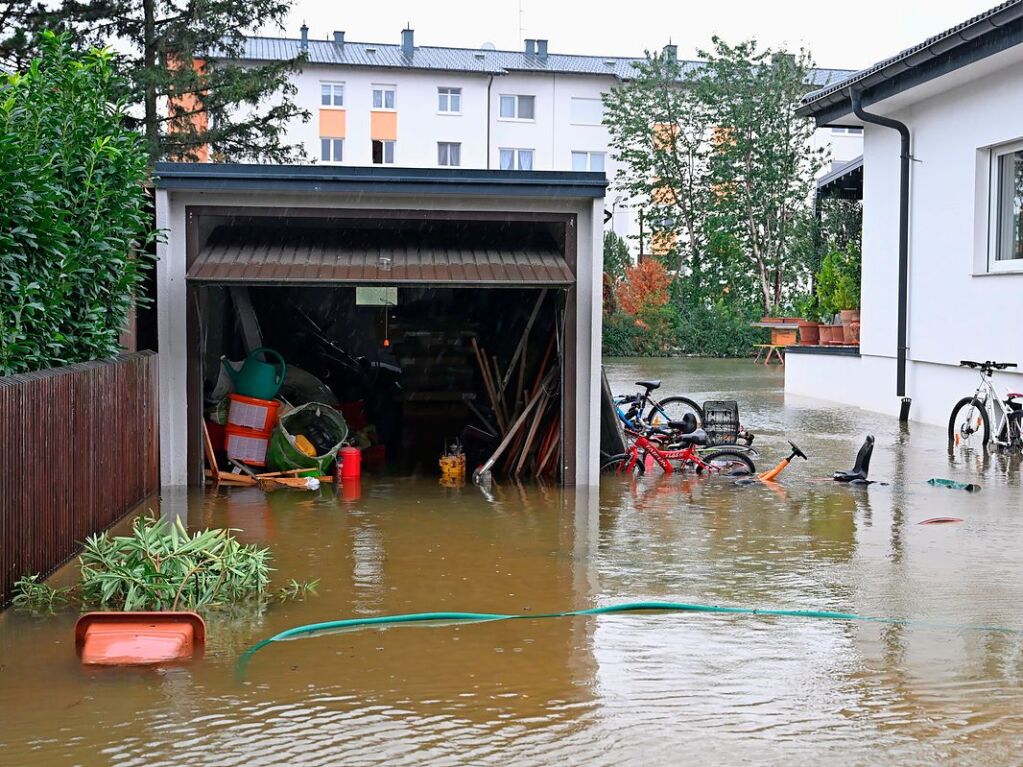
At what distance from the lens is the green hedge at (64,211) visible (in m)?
7.41

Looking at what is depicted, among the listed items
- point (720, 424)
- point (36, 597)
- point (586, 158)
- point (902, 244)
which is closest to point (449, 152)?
point (586, 158)

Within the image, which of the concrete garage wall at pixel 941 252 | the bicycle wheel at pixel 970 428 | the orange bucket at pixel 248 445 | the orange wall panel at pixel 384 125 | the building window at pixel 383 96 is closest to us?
the orange bucket at pixel 248 445

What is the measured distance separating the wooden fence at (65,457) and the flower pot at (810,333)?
49.1ft

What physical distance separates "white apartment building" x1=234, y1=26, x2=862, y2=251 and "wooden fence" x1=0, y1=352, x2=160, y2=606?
43.7 m

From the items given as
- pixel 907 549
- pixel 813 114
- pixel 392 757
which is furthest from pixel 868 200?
pixel 392 757

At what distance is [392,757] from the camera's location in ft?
15.4

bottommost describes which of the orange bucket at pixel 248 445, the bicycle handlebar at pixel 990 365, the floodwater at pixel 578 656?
Answer: the floodwater at pixel 578 656

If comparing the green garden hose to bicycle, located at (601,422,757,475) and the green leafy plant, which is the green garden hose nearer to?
the green leafy plant

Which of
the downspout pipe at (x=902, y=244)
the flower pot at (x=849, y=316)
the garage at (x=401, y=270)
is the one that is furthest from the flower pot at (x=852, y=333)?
the garage at (x=401, y=270)

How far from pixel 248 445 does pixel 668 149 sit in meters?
32.6

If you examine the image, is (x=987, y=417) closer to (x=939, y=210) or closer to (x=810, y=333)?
(x=939, y=210)

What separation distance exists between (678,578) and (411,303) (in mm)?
12480

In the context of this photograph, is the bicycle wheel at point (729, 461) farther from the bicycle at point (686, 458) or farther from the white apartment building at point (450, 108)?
the white apartment building at point (450, 108)

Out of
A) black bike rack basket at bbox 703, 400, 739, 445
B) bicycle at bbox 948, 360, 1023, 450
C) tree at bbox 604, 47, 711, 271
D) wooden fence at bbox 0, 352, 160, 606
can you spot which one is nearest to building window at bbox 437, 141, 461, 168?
tree at bbox 604, 47, 711, 271
